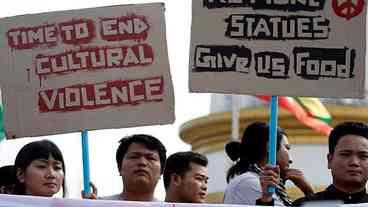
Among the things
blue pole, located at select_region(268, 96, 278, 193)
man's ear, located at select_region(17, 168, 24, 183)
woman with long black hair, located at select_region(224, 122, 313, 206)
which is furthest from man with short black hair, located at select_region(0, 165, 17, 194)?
blue pole, located at select_region(268, 96, 278, 193)

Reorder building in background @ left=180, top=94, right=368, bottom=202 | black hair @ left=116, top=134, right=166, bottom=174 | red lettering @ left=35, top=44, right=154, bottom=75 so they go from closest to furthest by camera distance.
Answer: black hair @ left=116, top=134, right=166, bottom=174 < red lettering @ left=35, top=44, right=154, bottom=75 < building in background @ left=180, top=94, right=368, bottom=202

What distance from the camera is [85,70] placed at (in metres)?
8.44

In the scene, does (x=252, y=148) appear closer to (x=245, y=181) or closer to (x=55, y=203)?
(x=245, y=181)

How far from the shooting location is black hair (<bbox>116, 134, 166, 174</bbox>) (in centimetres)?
828

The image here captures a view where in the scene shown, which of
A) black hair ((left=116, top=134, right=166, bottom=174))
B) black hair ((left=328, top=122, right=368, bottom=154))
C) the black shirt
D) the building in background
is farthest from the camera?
the building in background

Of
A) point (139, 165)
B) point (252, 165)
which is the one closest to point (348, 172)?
point (252, 165)

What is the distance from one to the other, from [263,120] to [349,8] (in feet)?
→ 64.9

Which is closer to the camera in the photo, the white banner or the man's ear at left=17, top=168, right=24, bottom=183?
the white banner

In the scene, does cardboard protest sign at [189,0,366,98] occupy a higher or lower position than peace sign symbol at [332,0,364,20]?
lower

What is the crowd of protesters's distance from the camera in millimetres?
7785

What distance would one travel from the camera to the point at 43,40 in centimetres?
846

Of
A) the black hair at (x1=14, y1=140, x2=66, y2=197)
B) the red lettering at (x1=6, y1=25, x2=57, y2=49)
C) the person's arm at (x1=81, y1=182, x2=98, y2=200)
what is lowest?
the person's arm at (x1=81, y1=182, x2=98, y2=200)

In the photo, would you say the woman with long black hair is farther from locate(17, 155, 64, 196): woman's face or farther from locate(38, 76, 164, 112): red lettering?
locate(17, 155, 64, 196): woman's face

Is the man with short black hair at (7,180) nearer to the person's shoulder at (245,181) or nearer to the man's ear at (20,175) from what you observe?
the man's ear at (20,175)
